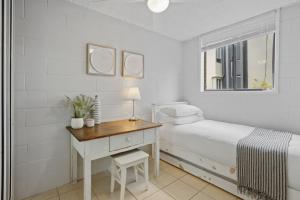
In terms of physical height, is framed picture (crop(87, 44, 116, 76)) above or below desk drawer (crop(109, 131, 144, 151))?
above

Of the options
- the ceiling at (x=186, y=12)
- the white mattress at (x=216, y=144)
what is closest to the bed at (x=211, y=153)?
the white mattress at (x=216, y=144)

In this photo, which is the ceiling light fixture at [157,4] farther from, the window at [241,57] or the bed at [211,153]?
the window at [241,57]

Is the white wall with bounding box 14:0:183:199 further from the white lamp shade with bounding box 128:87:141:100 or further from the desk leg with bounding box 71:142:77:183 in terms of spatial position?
the white lamp shade with bounding box 128:87:141:100

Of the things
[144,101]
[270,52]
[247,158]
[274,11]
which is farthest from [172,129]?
[274,11]

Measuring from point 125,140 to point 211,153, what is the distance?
3.30ft

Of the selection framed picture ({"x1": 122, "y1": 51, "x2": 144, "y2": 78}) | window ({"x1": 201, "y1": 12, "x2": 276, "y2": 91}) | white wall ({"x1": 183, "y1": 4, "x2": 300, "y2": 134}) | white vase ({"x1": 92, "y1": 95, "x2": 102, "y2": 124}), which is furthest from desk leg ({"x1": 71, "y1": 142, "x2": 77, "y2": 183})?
window ({"x1": 201, "y1": 12, "x2": 276, "y2": 91})

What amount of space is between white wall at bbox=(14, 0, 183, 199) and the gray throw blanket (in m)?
1.65

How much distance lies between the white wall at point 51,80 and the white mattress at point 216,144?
3.21 ft

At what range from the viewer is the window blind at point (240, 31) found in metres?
2.07

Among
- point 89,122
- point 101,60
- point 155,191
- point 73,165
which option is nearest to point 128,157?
point 155,191

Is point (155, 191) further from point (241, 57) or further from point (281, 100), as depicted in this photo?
point (241, 57)

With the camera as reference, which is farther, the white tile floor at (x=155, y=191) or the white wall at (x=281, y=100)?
the white wall at (x=281, y=100)

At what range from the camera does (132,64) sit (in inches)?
89.4

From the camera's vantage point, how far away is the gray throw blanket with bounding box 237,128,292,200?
124 cm
